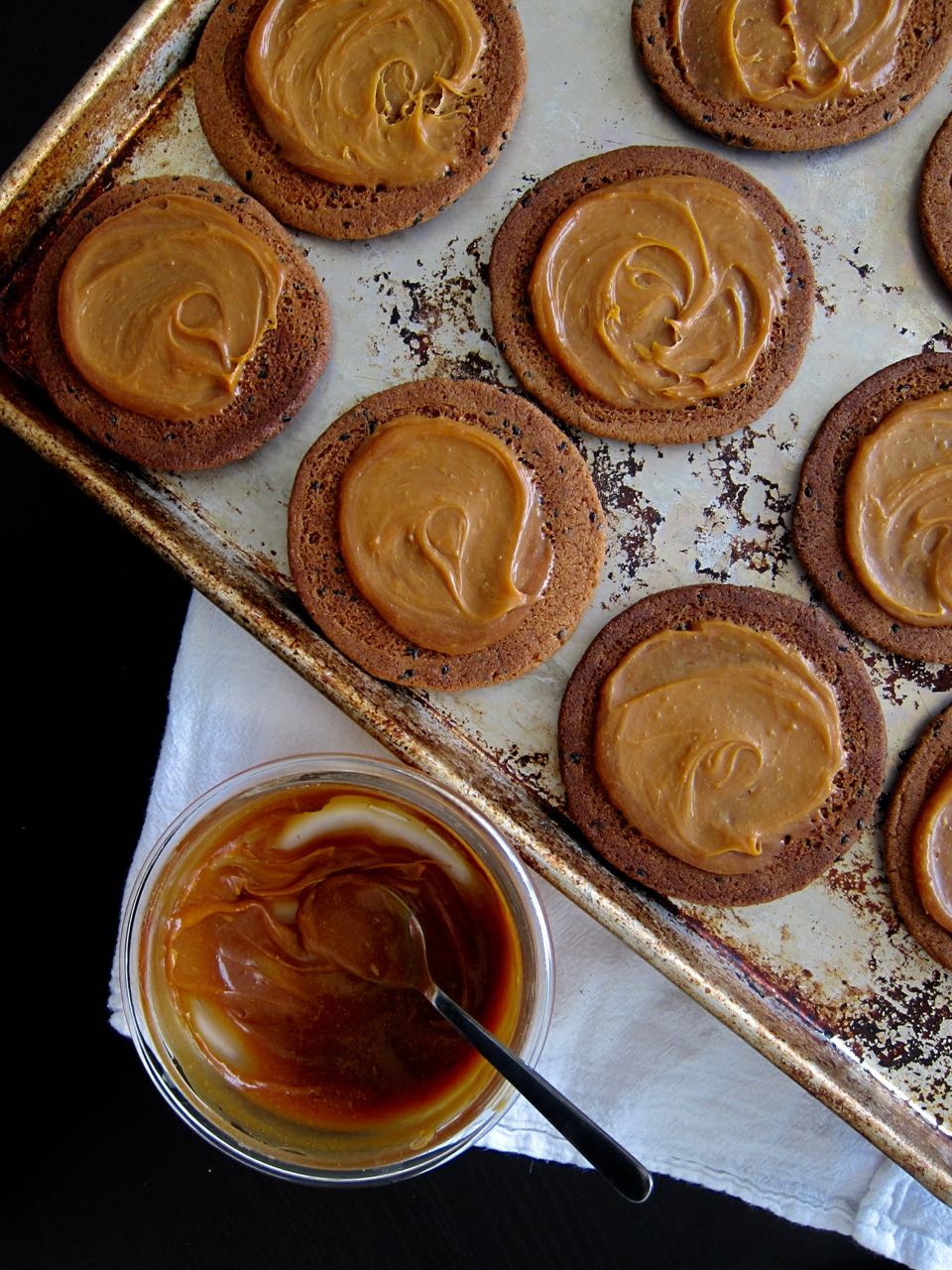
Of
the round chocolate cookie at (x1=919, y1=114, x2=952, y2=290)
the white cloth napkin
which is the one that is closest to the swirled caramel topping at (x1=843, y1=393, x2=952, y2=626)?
the round chocolate cookie at (x1=919, y1=114, x2=952, y2=290)

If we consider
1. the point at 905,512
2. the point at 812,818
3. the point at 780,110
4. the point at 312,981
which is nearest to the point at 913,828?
the point at 812,818

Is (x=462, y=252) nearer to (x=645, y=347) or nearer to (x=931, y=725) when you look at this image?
(x=645, y=347)

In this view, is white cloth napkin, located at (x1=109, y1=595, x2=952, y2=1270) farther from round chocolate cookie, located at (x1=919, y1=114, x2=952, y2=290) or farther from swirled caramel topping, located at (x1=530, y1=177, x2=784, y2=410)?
round chocolate cookie, located at (x1=919, y1=114, x2=952, y2=290)

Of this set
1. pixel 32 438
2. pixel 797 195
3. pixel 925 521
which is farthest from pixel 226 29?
pixel 925 521

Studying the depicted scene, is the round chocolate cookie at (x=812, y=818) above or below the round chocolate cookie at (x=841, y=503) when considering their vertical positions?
below

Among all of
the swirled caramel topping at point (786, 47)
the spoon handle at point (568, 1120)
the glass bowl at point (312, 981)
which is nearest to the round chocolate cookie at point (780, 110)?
the swirled caramel topping at point (786, 47)

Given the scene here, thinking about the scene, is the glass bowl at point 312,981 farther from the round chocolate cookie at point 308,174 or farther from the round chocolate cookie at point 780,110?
the round chocolate cookie at point 780,110
